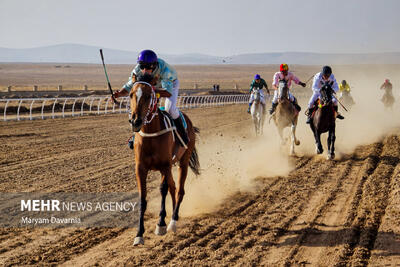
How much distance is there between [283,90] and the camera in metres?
14.3

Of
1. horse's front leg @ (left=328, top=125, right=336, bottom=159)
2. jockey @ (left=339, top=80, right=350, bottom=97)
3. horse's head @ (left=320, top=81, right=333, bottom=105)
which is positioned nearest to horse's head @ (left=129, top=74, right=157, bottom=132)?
horse's head @ (left=320, top=81, right=333, bottom=105)

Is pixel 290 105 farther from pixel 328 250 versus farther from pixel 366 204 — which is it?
pixel 328 250

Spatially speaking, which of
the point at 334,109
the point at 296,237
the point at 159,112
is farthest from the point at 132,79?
the point at 334,109

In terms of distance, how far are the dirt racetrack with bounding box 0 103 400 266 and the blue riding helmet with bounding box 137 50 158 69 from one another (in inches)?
93.4

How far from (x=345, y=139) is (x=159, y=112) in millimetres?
12157

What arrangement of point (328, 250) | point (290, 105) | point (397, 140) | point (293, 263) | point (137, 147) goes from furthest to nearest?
point (397, 140) < point (290, 105) < point (137, 147) < point (328, 250) < point (293, 263)

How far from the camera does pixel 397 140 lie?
17.0 m

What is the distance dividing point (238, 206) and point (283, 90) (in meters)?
6.67

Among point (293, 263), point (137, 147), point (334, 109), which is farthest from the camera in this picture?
point (334, 109)

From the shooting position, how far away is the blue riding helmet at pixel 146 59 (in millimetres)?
6629

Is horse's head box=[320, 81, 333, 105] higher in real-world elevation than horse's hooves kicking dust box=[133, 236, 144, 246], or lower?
higher

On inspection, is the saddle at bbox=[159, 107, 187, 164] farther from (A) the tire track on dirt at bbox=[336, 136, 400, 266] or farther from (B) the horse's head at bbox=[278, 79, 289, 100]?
(B) the horse's head at bbox=[278, 79, 289, 100]

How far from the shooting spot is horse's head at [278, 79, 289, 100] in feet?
46.6

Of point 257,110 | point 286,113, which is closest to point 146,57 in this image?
point 286,113
